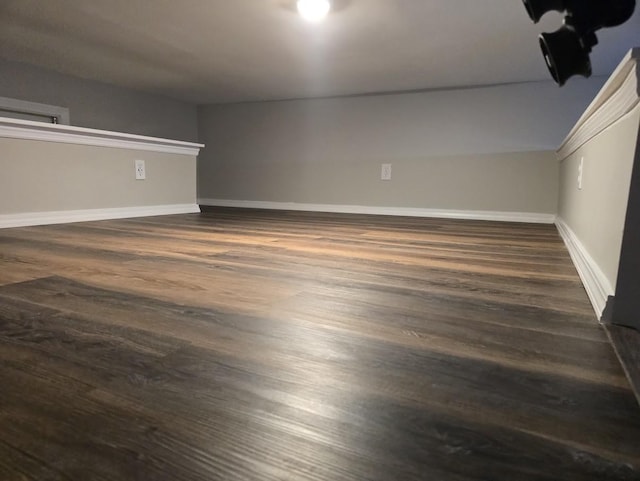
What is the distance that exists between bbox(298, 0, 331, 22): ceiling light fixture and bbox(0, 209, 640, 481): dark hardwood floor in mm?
1434

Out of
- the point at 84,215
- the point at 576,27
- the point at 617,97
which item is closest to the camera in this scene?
the point at 576,27

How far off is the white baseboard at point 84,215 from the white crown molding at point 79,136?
44cm

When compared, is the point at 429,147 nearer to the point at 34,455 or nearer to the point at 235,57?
the point at 235,57

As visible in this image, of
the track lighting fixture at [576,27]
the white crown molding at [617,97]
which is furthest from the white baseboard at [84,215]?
the white crown molding at [617,97]

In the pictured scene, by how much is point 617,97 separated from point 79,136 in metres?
2.75

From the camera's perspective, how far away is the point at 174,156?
3244 millimetres

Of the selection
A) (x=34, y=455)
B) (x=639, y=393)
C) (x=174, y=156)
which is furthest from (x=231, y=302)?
(x=174, y=156)

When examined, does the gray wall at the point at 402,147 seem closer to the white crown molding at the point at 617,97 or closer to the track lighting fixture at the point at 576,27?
the white crown molding at the point at 617,97

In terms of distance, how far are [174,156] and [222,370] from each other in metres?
2.97

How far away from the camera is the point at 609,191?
37.6 inches

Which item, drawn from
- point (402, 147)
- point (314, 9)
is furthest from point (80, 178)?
point (402, 147)

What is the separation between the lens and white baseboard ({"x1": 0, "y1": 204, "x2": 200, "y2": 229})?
226cm

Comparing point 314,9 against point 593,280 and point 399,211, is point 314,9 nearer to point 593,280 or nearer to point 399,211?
point 593,280

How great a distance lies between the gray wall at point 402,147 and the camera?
126 inches
